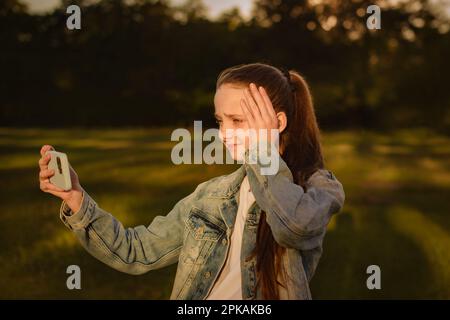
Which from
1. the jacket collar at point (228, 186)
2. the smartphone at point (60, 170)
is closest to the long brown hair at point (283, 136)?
the jacket collar at point (228, 186)

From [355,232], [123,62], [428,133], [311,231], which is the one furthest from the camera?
[428,133]

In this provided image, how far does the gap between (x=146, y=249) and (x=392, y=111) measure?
4.56 m

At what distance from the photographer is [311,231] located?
1.57 m

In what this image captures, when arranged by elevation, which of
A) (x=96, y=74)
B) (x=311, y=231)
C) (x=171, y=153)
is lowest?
(x=311, y=231)

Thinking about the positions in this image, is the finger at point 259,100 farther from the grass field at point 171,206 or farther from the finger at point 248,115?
the grass field at point 171,206

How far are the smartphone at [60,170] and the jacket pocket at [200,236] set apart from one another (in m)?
0.33

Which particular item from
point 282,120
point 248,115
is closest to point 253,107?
point 248,115

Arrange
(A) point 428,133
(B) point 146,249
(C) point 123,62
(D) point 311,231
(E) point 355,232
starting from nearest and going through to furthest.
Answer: (D) point 311,231 < (B) point 146,249 < (E) point 355,232 < (C) point 123,62 < (A) point 428,133

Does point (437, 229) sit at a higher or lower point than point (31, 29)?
lower

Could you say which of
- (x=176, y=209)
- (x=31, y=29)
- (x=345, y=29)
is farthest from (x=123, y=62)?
(x=176, y=209)

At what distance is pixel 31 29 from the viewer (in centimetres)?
556

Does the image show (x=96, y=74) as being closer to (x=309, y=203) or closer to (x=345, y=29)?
(x=345, y=29)

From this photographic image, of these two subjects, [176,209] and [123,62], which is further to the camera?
[123,62]

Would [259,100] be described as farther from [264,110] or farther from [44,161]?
[44,161]
